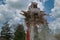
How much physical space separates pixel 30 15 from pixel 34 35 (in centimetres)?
216

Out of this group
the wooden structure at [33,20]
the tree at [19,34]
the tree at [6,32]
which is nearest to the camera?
the wooden structure at [33,20]

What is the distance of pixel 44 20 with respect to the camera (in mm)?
26250

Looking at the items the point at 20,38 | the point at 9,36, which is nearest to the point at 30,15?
the point at 20,38

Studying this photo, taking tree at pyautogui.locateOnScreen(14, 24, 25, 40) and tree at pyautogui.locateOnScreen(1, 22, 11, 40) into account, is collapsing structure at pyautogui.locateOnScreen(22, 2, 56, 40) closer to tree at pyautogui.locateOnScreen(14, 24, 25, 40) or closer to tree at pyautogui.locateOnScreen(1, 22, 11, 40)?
tree at pyautogui.locateOnScreen(14, 24, 25, 40)

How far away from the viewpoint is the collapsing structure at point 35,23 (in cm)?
2520

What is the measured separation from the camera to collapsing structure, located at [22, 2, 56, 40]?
25.2 meters

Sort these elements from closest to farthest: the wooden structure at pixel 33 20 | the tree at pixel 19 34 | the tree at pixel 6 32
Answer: the wooden structure at pixel 33 20, the tree at pixel 19 34, the tree at pixel 6 32

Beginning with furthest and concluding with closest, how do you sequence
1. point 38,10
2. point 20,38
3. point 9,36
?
point 9,36
point 20,38
point 38,10

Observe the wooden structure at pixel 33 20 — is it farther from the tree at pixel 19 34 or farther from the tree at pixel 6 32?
the tree at pixel 6 32

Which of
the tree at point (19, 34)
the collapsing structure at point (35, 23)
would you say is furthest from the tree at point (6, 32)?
the collapsing structure at point (35, 23)

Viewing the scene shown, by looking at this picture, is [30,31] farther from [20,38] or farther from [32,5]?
[20,38]

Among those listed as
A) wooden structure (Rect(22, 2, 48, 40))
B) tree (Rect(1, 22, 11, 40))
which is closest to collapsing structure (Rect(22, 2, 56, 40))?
wooden structure (Rect(22, 2, 48, 40))

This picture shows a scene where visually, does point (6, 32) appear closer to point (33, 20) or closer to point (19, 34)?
point (19, 34)

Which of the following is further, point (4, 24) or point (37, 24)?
point (4, 24)
